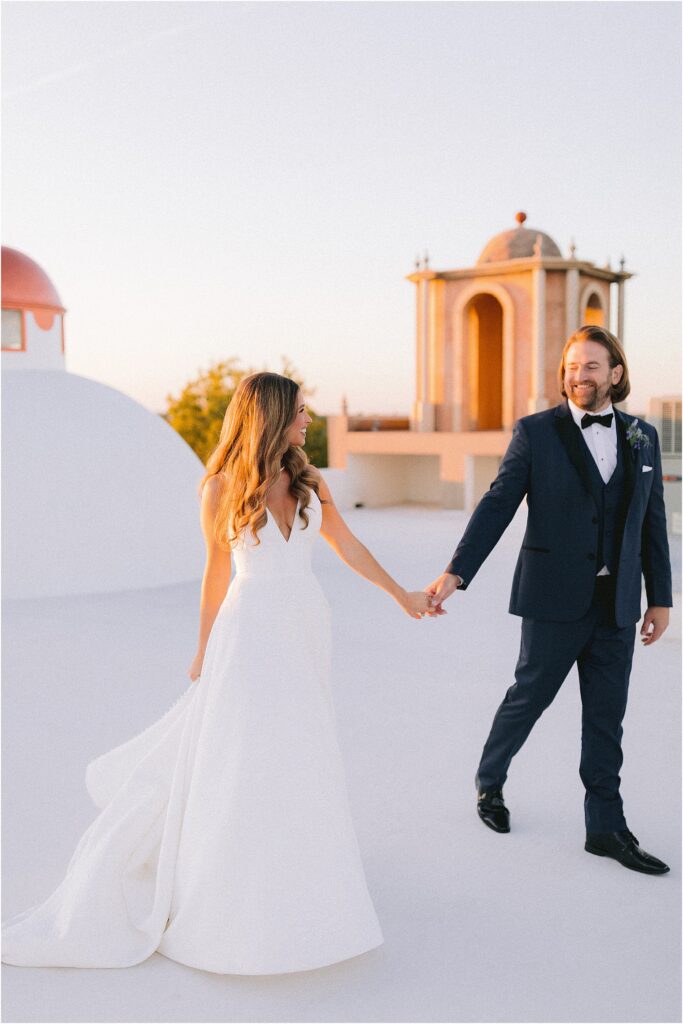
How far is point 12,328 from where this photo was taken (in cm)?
1497

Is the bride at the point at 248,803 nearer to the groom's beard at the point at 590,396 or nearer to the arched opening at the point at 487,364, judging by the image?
the groom's beard at the point at 590,396

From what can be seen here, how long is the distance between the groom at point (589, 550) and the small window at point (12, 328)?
13.3 m

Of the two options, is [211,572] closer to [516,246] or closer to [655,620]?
[655,620]

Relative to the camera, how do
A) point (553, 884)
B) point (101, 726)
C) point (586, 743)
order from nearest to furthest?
point (553, 884), point (586, 743), point (101, 726)

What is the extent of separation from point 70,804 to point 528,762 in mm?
2168

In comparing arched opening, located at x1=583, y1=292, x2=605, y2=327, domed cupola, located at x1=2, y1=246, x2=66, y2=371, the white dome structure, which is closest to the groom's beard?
the white dome structure

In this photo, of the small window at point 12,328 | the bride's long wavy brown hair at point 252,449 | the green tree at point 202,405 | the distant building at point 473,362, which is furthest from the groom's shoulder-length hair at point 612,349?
the green tree at point 202,405

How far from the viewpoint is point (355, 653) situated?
6930mm

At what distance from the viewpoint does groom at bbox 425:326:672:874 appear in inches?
129

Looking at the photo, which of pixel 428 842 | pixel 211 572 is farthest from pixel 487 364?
pixel 211 572

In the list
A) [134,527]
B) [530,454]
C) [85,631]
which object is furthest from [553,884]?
[134,527]

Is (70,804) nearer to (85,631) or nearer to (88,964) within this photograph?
(88,964)

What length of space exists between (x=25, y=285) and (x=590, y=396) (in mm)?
13859

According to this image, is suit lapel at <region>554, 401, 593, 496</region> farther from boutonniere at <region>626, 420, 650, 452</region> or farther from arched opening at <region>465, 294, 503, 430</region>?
arched opening at <region>465, 294, 503, 430</region>
